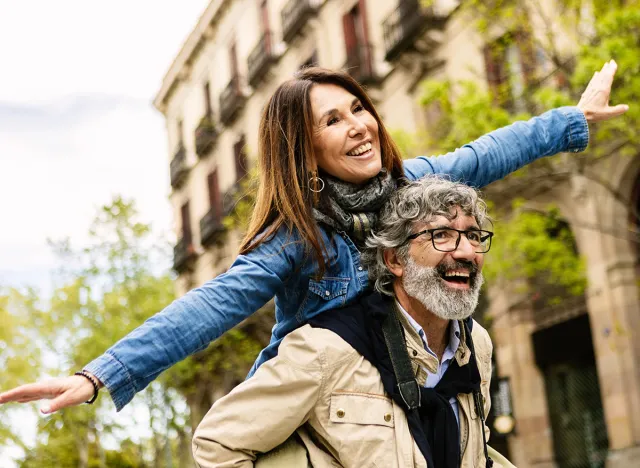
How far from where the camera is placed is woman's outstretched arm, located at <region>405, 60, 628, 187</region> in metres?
3.83

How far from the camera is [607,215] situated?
16.0 meters

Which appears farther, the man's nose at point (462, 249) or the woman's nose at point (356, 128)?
the woman's nose at point (356, 128)

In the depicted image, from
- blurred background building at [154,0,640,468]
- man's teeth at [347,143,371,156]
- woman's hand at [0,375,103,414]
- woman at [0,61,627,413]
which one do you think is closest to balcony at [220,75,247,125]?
blurred background building at [154,0,640,468]

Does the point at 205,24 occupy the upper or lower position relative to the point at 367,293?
upper

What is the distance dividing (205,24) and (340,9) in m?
11.2

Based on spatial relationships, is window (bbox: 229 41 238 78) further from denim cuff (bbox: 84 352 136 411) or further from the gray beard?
denim cuff (bbox: 84 352 136 411)

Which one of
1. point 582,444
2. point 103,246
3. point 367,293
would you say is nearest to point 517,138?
point 367,293

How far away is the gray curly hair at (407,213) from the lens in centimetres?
349

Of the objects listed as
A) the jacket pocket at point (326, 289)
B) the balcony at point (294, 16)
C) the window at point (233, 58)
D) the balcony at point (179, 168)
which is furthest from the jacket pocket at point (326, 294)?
the balcony at point (179, 168)

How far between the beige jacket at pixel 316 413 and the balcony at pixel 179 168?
109 ft

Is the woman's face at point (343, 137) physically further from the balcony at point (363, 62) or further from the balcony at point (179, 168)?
the balcony at point (179, 168)

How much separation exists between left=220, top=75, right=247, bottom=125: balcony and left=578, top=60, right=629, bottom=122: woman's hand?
2652 cm

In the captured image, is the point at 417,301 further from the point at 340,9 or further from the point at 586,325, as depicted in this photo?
the point at 340,9

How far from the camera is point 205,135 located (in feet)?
110
